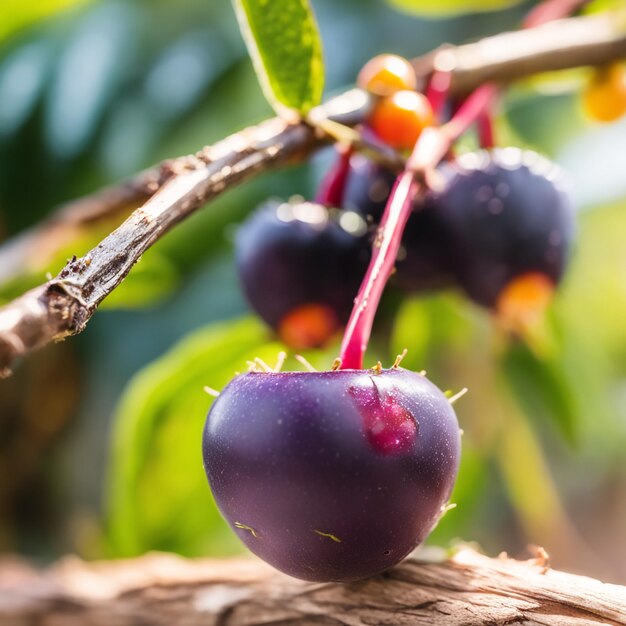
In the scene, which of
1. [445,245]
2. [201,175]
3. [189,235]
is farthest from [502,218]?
[189,235]

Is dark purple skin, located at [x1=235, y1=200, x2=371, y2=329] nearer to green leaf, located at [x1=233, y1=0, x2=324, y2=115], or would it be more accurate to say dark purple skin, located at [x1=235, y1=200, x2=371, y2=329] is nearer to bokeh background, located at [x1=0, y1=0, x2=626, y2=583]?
green leaf, located at [x1=233, y1=0, x2=324, y2=115]

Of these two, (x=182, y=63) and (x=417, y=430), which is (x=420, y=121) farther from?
(x=182, y=63)

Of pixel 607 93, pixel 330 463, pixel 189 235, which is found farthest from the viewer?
pixel 189 235

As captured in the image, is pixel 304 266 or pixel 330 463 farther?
pixel 304 266

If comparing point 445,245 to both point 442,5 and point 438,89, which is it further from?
point 442,5

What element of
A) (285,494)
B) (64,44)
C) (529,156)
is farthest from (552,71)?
(64,44)

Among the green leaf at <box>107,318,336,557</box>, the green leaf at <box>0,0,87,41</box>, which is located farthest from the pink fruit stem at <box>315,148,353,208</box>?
the green leaf at <box>0,0,87,41</box>
